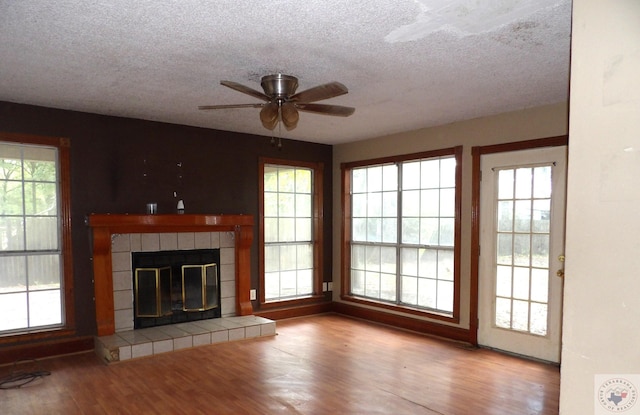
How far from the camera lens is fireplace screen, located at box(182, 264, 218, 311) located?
496 centimetres

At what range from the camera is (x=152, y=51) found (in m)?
2.72

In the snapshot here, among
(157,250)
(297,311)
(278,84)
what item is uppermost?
(278,84)

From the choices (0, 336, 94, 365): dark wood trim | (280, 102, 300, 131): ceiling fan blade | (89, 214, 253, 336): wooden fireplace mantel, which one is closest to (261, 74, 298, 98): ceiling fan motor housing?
(280, 102, 300, 131): ceiling fan blade

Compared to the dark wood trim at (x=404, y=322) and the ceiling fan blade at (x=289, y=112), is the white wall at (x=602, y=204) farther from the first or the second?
the dark wood trim at (x=404, y=322)

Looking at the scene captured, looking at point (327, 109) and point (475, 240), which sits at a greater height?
point (327, 109)

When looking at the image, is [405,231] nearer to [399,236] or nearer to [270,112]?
[399,236]

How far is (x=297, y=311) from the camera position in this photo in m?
5.94

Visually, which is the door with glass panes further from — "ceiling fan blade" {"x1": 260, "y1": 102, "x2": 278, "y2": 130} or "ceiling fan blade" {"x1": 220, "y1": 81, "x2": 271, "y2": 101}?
"ceiling fan blade" {"x1": 220, "y1": 81, "x2": 271, "y2": 101}

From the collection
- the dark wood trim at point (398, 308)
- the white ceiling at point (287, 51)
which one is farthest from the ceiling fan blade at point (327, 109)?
the dark wood trim at point (398, 308)

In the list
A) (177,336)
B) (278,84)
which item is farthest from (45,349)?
(278,84)

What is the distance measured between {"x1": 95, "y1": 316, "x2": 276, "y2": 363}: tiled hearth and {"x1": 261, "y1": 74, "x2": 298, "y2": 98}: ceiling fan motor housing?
9.21 feet

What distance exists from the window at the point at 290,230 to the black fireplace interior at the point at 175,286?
2.50ft

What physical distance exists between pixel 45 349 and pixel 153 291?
113 centimetres

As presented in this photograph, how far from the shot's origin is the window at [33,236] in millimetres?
4016
